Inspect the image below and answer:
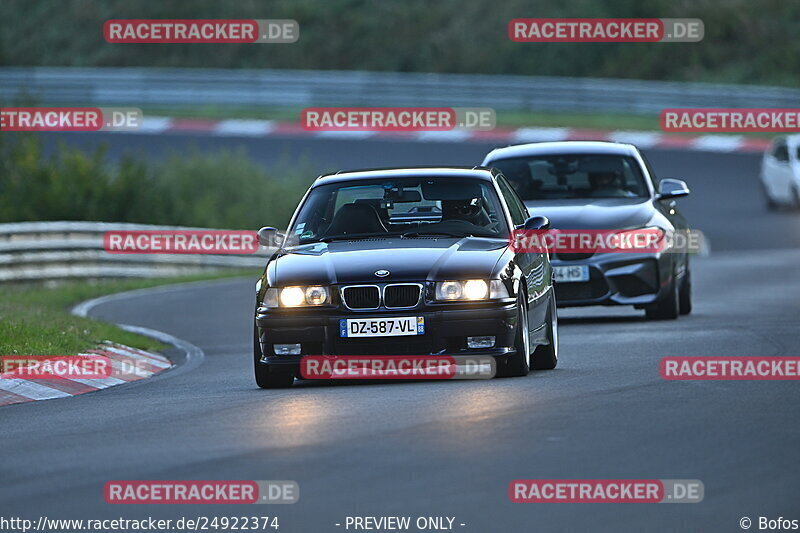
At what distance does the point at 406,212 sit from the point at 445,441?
420cm

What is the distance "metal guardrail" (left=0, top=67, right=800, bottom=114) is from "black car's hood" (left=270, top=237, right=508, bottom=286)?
99.8 ft

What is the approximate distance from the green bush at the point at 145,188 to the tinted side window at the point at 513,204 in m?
19.1

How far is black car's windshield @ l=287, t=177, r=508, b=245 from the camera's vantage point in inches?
508

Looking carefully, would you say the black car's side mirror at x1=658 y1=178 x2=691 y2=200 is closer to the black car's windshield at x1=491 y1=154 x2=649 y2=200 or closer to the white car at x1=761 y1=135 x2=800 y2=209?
the black car's windshield at x1=491 y1=154 x2=649 y2=200

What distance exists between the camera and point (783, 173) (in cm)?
3566

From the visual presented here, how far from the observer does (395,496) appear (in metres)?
7.70

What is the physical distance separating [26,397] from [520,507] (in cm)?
626

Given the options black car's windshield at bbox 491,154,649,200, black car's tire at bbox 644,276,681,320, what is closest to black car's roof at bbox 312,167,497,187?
black car's tire at bbox 644,276,681,320

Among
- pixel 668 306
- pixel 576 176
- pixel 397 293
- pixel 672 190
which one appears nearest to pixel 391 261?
pixel 397 293

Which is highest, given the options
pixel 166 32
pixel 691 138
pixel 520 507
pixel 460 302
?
pixel 166 32

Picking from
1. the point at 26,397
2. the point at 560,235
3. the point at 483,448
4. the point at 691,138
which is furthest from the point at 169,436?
the point at 691,138

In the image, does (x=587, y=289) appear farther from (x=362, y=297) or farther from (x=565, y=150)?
(x=362, y=297)

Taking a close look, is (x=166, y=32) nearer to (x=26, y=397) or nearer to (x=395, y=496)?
(x=26, y=397)

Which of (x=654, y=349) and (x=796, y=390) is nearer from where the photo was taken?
(x=796, y=390)
